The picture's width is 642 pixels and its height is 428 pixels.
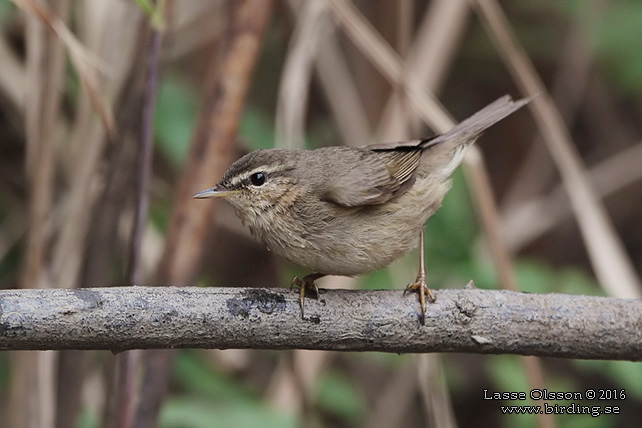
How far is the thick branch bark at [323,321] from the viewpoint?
2189mm

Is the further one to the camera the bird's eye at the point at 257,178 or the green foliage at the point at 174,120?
the green foliage at the point at 174,120

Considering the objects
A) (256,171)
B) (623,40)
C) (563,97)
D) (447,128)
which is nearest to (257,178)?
(256,171)

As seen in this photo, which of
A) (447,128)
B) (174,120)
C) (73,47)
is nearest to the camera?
(73,47)

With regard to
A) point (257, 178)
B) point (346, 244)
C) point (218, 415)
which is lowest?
point (218, 415)

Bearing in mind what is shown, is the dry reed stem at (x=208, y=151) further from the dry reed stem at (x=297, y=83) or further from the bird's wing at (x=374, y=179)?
the bird's wing at (x=374, y=179)

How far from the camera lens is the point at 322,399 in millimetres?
4965

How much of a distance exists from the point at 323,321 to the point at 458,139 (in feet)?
5.05

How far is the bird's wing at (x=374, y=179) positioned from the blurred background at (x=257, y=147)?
519 millimetres

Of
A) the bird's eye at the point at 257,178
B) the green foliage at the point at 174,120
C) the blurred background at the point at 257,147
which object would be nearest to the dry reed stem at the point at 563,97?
the blurred background at the point at 257,147

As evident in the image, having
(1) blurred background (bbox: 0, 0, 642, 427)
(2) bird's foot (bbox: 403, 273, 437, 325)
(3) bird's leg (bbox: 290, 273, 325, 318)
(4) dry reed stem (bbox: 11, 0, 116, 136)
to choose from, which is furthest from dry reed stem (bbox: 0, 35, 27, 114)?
(2) bird's foot (bbox: 403, 273, 437, 325)

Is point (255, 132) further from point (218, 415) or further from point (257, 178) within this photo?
point (218, 415)

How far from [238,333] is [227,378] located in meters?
2.20

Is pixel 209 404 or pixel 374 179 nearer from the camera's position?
pixel 374 179

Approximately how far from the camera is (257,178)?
10.7 ft
